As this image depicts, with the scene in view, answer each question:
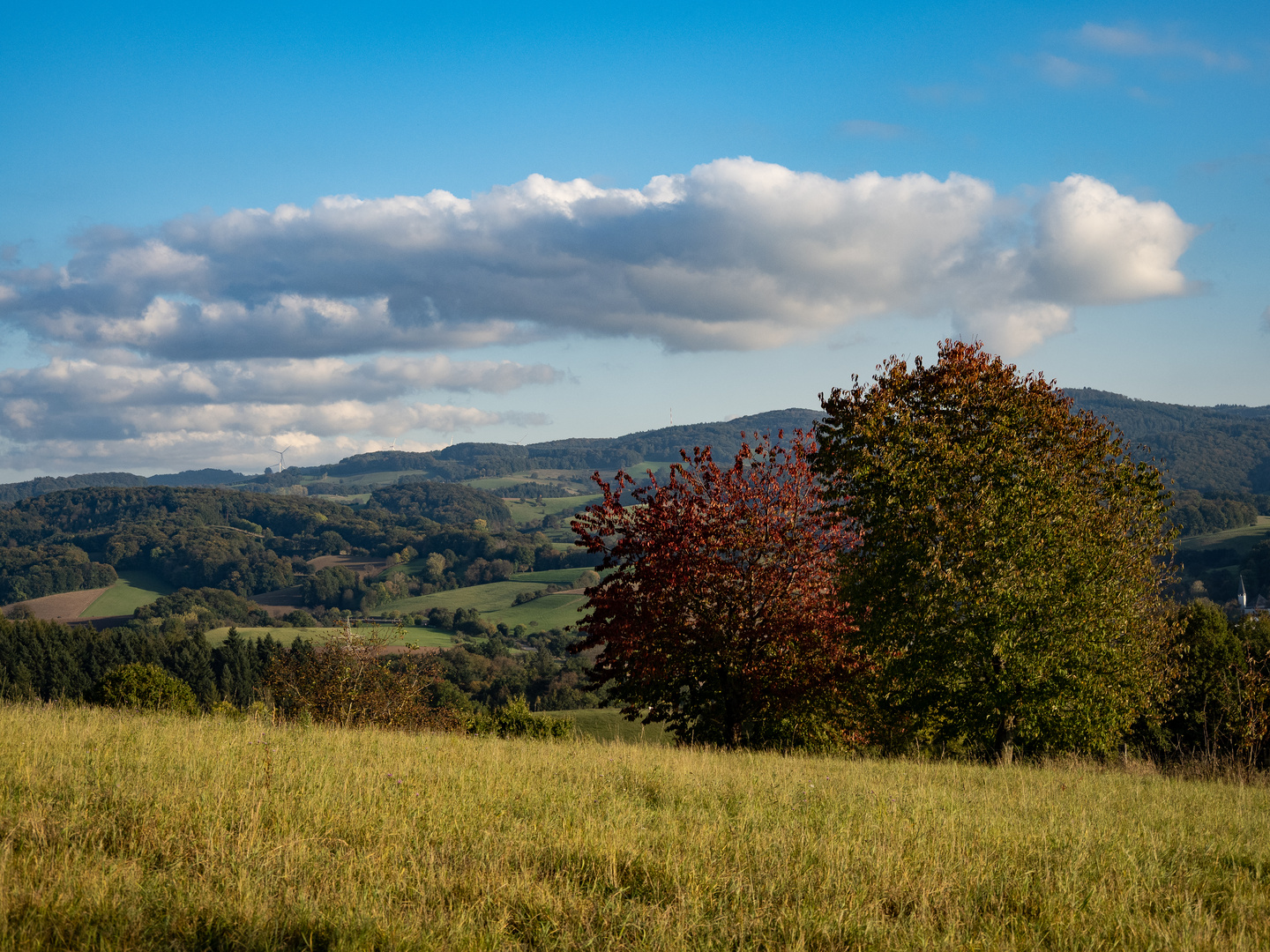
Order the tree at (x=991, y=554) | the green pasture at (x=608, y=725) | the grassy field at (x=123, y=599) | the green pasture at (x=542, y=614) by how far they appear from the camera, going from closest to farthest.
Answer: the tree at (x=991, y=554) → the green pasture at (x=608, y=725) → the green pasture at (x=542, y=614) → the grassy field at (x=123, y=599)

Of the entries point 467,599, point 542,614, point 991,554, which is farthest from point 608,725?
point 467,599

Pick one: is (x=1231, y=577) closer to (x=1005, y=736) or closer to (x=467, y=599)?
(x=467, y=599)

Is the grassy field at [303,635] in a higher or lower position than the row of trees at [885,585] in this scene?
lower

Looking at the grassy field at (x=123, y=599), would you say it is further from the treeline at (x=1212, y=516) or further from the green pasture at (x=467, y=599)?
the treeline at (x=1212, y=516)

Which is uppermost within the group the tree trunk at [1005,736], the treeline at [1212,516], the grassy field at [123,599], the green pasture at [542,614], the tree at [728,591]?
the tree at [728,591]

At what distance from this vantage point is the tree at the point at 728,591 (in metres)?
18.6

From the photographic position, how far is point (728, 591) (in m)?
18.8

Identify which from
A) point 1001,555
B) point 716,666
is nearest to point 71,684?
point 716,666

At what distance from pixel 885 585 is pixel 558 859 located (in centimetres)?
1489

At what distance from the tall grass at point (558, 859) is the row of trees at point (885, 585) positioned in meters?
8.62

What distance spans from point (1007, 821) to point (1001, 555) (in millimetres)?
11470

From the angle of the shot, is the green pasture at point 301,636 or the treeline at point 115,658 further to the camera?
the green pasture at point 301,636

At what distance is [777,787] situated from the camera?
9.30 m

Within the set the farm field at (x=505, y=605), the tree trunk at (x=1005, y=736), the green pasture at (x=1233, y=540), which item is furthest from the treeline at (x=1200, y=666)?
the green pasture at (x=1233, y=540)
